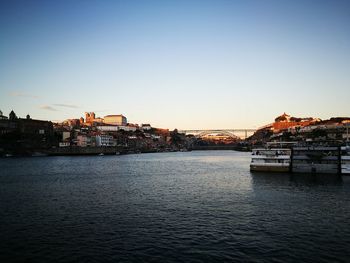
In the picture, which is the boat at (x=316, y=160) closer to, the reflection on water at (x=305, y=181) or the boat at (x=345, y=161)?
the boat at (x=345, y=161)

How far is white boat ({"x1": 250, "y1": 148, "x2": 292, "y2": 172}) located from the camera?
65.5 meters

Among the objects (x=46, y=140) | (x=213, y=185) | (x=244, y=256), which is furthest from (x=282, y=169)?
(x=46, y=140)

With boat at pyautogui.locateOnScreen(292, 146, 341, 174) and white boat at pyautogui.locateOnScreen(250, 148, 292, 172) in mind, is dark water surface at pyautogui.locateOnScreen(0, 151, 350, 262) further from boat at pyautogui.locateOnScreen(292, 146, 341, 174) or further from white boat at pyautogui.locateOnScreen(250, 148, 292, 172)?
white boat at pyautogui.locateOnScreen(250, 148, 292, 172)

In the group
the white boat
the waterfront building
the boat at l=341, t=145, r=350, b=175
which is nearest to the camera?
the boat at l=341, t=145, r=350, b=175

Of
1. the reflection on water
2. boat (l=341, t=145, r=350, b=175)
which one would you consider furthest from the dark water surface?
boat (l=341, t=145, r=350, b=175)

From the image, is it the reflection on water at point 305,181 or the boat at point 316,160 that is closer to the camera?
the reflection on water at point 305,181

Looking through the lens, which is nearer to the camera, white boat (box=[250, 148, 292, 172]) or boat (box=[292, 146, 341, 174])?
boat (box=[292, 146, 341, 174])

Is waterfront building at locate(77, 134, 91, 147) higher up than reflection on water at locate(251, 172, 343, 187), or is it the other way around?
waterfront building at locate(77, 134, 91, 147)

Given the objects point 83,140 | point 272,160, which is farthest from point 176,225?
point 83,140

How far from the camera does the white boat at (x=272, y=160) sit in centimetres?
6547

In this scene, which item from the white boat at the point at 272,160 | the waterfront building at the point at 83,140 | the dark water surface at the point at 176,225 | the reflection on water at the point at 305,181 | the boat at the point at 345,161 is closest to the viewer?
the dark water surface at the point at 176,225

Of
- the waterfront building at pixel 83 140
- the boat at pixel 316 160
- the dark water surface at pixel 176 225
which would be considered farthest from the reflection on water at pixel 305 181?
the waterfront building at pixel 83 140

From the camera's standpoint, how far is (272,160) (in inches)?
2635

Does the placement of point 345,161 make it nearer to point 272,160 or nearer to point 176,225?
point 272,160
